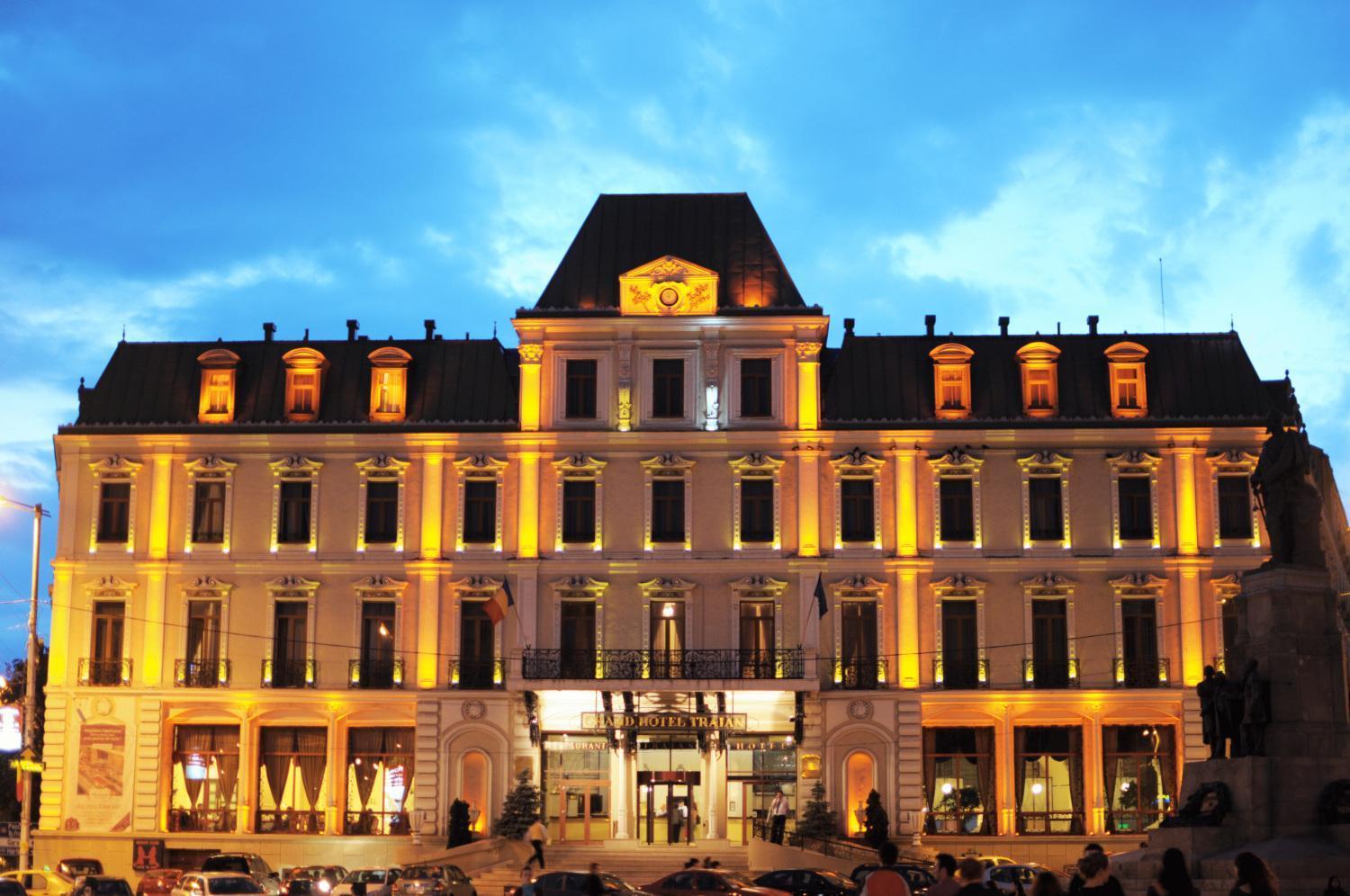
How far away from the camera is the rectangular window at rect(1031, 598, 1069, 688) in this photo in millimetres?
54844

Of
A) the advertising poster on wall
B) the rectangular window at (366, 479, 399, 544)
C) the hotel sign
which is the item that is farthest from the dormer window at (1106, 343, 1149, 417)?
the advertising poster on wall

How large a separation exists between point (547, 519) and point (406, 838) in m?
10.2

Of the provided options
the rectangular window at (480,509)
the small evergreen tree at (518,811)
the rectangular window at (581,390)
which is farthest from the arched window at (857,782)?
the rectangular window at (581,390)

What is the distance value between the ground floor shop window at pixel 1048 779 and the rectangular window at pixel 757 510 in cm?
948

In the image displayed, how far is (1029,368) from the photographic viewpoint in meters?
56.9

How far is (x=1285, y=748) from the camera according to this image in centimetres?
2789

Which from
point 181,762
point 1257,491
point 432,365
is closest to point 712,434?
point 432,365

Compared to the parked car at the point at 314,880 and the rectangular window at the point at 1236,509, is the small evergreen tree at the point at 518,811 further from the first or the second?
the rectangular window at the point at 1236,509

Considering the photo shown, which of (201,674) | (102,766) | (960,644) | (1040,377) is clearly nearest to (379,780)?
(201,674)

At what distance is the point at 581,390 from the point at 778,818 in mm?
14470

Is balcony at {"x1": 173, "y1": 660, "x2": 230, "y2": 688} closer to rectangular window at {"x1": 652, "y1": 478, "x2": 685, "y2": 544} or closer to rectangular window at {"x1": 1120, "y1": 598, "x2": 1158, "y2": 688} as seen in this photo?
rectangular window at {"x1": 652, "y1": 478, "x2": 685, "y2": 544}

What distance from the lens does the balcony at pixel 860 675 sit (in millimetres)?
54750

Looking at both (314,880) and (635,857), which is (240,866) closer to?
(314,880)

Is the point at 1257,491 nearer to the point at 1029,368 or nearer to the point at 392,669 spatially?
the point at 1029,368
